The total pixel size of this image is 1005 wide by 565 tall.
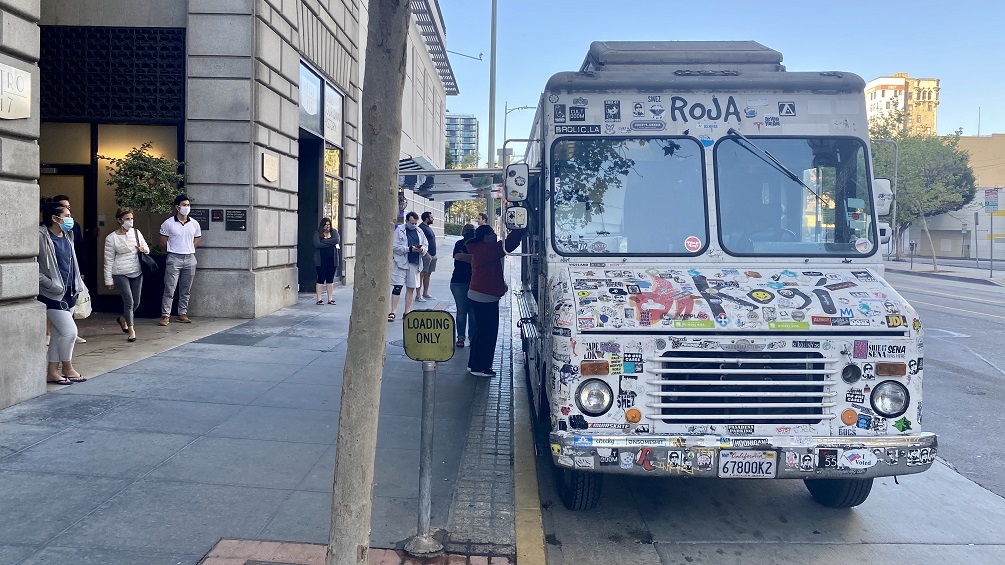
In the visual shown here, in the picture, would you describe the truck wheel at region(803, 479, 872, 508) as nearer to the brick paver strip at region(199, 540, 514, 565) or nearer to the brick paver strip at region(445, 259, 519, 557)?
the brick paver strip at region(445, 259, 519, 557)

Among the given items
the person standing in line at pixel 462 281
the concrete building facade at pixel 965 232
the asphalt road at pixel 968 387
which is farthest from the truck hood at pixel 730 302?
the concrete building facade at pixel 965 232

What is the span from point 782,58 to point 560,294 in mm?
2918

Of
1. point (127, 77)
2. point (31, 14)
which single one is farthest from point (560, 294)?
point (127, 77)

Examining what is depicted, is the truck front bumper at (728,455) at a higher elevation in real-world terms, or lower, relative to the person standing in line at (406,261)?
lower

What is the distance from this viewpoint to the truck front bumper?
462 cm

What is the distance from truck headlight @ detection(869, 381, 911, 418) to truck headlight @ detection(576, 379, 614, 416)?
1602mm

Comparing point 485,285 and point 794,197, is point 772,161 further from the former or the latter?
point 485,285

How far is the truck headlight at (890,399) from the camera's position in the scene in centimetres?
477

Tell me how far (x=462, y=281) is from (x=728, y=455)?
22.1 feet

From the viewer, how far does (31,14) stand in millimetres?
6988

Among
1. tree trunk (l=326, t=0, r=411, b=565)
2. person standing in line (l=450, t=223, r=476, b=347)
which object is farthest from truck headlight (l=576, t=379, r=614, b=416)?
person standing in line (l=450, t=223, r=476, b=347)

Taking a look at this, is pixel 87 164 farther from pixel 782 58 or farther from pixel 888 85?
pixel 888 85

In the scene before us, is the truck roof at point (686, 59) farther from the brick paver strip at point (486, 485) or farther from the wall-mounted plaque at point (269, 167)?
the wall-mounted plaque at point (269, 167)

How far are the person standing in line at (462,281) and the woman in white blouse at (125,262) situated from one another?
4131mm
